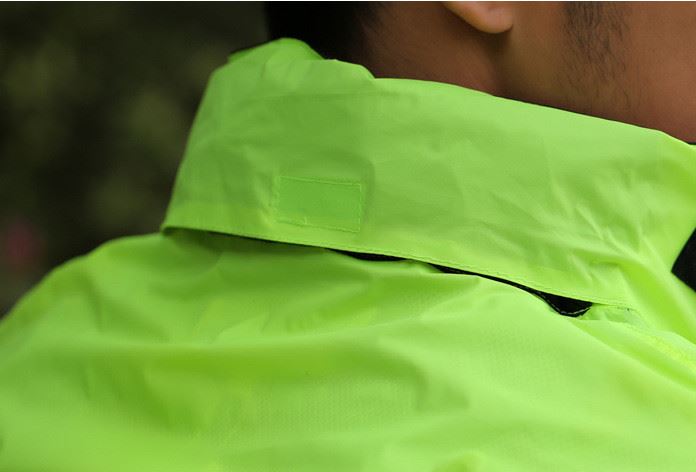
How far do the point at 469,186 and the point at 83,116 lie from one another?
57.6 inches

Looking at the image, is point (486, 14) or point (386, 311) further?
point (486, 14)

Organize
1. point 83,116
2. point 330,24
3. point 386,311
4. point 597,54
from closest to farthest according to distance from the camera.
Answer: point 386,311 < point 597,54 < point 330,24 < point 83,116

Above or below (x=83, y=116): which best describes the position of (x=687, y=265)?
above

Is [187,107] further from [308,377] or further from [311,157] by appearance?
[308,377]

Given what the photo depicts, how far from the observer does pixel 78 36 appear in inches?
78.8

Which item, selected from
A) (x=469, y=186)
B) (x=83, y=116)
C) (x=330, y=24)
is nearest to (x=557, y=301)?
(x=469, y=186)

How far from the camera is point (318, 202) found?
0.74 meters

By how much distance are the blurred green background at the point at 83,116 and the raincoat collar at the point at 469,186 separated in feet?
4.25

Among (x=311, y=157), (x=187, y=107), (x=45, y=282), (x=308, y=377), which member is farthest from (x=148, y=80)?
(x=308, y=377)

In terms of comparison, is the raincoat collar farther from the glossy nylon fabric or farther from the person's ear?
the person's ear

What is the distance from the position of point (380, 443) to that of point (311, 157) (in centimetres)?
25

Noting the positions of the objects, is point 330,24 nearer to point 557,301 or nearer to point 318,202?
point 318,202

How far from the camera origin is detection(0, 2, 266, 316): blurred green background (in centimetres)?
200

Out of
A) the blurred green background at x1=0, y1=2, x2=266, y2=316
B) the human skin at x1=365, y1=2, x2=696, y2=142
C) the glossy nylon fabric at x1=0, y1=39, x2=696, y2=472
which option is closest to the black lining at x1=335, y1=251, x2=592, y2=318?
the glossy nylon fabric at x1=0, y1=39, x2=696, y2=472
